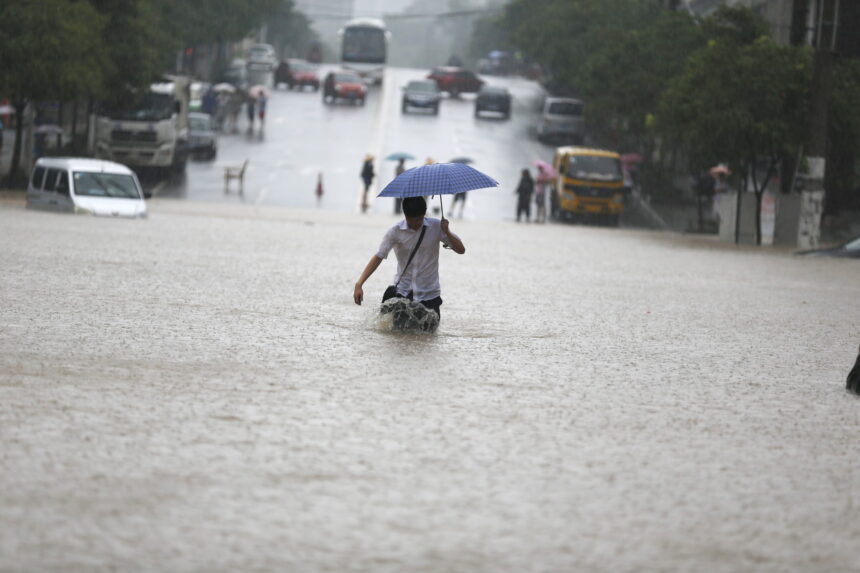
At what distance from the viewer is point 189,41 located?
84.0 metres

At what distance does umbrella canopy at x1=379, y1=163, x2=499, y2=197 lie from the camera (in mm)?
13008

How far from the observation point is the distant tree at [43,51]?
139 feet

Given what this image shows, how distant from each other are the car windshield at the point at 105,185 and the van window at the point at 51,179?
1.32 feet

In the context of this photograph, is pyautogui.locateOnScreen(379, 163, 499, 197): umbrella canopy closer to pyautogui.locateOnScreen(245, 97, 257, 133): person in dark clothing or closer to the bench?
the bench

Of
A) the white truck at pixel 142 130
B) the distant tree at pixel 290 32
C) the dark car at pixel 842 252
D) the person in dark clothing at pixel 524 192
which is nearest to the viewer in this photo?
the dark car at pixel 842 252

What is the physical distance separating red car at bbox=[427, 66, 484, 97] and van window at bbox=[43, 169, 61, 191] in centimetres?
6306

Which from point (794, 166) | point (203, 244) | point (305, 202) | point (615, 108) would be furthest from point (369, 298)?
point (615, 108)

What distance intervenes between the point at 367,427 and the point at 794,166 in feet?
108

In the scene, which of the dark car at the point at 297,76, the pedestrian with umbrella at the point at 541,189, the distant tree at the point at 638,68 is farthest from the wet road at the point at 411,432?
the dark car at the point at 297,76

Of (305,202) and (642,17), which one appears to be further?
(642,17)

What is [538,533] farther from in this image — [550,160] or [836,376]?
[550,160]

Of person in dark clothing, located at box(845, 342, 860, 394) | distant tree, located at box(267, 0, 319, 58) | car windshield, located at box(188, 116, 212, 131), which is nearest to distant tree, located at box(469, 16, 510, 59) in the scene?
distant tree, located at box(267, 0, 319, 58)

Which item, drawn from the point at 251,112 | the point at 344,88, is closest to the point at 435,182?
the point at 251,112

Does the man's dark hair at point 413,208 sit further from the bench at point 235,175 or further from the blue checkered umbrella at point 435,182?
the bench at point 235,175
